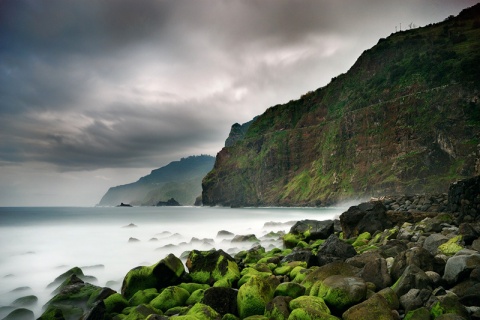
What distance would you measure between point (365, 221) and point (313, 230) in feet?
9.66

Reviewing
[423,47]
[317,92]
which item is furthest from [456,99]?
[317,92]

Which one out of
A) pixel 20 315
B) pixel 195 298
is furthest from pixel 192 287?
pixel 20 315

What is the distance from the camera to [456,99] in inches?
2876

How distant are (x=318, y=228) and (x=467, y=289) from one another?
1295 cm

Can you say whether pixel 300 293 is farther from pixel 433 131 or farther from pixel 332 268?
pixel 433 131

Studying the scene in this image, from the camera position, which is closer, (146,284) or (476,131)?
(146,284)

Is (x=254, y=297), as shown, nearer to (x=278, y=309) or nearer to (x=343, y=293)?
(x=278, y=309)

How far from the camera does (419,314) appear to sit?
5.23 m

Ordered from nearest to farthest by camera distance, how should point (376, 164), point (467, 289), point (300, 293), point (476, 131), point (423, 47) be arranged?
Result: point (467, 289), point (300, 293), point (476, 131), point (376, 164), point (423, 47)

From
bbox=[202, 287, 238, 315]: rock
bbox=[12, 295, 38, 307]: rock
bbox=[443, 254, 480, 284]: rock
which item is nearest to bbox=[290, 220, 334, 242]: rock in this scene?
bbox=[443, 254, 480, 284]: rock

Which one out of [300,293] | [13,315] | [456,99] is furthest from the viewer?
[456,99]

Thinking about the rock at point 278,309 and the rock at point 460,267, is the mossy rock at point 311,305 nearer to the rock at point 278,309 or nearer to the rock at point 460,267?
the rock at point 278,309

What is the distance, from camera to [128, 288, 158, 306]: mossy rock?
801 cm

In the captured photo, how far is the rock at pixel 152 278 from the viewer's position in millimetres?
8898
